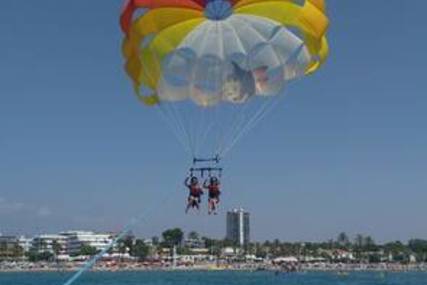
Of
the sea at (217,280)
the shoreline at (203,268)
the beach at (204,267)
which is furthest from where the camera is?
the beach at (204,267)

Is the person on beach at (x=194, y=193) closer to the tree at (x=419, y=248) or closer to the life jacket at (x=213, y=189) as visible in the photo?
the life jacket at (x=213, y=189)

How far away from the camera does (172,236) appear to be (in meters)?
190

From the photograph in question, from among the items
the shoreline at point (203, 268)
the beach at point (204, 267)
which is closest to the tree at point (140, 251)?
the beach at point (204, 267)

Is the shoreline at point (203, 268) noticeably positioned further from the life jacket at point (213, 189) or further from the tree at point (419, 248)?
the life jacket at point (213, 189)

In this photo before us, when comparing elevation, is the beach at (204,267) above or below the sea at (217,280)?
above

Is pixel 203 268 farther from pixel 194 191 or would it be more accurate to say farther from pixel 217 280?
pixel 194 191

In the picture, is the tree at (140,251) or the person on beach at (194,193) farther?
the tree at (140,251)

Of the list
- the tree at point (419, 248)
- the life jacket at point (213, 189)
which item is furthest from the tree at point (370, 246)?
the life jacket at point (213, 189)

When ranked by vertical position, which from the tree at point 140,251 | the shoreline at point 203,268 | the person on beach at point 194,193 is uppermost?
the tree at point 140,251

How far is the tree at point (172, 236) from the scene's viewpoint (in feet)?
622

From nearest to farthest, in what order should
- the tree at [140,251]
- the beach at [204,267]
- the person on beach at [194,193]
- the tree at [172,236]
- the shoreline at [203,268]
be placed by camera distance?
the person on beach at [194,193] < the shoreline at [203,268] < the beach at [204,267] < the tree at [140,251] < the tree at [172,236]

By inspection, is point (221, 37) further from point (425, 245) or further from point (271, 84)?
point (425, 245)

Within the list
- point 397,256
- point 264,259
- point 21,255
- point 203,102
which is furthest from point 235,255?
point 203,102

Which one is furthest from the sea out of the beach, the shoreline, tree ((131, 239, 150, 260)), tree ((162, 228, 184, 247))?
tree ((162, 228, 184, 247))
